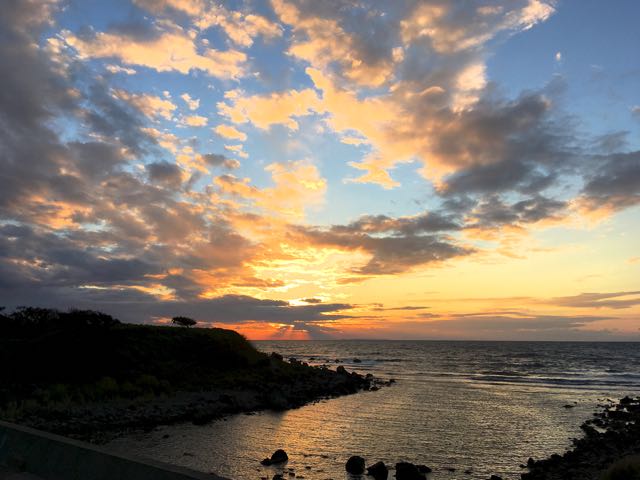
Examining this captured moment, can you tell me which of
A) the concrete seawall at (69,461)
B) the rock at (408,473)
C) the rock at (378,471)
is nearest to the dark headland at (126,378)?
the rock at (378,471)

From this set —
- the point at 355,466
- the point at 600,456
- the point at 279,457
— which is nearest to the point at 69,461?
the point at 355,466

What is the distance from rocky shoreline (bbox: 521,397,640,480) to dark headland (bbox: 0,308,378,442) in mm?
16692

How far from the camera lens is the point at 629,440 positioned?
21.9 meters

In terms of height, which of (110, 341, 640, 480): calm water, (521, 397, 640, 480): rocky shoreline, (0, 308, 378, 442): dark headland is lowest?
(110, 341, 640, 480): calm water

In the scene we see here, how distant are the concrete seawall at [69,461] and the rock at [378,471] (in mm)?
11122

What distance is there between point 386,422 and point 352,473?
11.3m

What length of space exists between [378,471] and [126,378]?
22161mm

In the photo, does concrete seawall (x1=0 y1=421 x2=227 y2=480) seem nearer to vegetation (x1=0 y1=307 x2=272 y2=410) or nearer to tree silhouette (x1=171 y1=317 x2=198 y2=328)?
vegetation (x1=0 y1=307 x2=272 y2=410)

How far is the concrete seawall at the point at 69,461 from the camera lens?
6.40m

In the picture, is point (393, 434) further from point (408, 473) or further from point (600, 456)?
point (600, 456)

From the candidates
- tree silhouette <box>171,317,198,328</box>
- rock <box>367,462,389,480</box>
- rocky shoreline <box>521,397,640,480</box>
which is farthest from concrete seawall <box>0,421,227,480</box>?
tree silhouette <box>171,317,198,328</box>

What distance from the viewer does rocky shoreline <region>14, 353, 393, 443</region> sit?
2144cm

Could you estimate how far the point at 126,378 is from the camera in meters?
32.2

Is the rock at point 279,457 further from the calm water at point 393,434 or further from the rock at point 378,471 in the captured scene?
the rock at point 378,471
